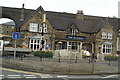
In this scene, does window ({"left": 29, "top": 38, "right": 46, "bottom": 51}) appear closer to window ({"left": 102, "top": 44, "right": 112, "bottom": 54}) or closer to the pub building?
the pub building

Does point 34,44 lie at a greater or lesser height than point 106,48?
greater

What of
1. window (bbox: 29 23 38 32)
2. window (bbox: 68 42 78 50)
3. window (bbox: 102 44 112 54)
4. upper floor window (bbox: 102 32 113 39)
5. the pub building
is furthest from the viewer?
upper floor window (bbox: 102 32 113 39)

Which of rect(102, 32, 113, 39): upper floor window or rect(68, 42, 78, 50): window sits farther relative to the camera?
rect(102, 32, 113, 39): upper floor window

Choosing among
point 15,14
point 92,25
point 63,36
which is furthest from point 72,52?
point 15,14

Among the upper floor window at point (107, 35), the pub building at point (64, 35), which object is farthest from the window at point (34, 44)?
the upper floor window at point (107, 35)

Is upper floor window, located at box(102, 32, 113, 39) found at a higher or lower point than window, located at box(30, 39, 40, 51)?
higher

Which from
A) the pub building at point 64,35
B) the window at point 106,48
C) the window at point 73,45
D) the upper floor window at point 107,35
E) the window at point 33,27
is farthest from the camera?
the upper floor window at point 107,35

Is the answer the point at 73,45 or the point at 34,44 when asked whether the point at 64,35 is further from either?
the point at 34,44

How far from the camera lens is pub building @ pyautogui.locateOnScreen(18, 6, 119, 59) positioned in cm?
3359

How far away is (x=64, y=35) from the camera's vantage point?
1378 inches

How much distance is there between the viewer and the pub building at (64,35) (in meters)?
33.6

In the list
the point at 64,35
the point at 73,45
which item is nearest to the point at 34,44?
the point at 64,35

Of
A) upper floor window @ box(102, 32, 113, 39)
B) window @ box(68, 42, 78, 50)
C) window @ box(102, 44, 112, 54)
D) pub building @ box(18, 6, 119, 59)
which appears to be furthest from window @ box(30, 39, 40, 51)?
upper floor window @ box(102, 32, 113, 39)

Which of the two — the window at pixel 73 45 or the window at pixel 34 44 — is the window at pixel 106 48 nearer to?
the window at pixel 73 45
